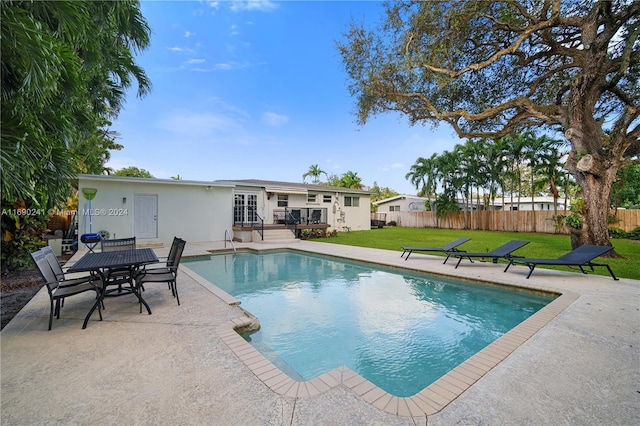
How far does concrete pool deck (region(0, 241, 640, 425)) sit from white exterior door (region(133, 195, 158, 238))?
10.1 m

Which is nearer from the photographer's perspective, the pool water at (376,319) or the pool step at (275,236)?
the pool water at (376,319)

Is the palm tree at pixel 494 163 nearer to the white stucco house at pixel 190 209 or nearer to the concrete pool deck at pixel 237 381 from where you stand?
the white stucco house at pixel 190 209

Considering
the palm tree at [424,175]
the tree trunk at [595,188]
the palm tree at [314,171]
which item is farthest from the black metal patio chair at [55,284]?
the palm tree at [314,171]

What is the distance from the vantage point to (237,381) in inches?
103

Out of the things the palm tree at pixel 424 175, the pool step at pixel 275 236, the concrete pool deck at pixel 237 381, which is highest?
the palm tree at pixel 424 175

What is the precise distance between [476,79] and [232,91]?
15.1 m

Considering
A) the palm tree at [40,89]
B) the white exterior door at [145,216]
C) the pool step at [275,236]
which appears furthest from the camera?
the pool step at [275,236]

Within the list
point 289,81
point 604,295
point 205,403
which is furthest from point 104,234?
point 604,295

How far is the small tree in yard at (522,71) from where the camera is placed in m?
8.99

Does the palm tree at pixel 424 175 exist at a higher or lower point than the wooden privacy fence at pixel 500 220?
higher

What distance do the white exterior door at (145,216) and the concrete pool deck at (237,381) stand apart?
10.1m

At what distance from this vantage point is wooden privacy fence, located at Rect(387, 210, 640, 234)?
61.9 feet

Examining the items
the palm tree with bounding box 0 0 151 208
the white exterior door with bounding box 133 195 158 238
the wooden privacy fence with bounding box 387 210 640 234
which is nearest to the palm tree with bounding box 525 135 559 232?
the wooden privacy fence with bounding box 387 210 640 234

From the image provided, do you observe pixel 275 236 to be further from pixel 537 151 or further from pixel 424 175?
pixel 537 151
